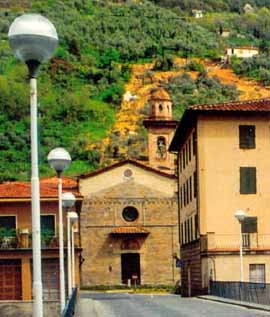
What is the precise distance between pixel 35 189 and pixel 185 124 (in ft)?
134

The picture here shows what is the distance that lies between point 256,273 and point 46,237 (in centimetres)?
1547

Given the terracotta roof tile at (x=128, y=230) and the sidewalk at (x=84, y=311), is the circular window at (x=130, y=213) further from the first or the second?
the sidewalk at (x=84, y=311)

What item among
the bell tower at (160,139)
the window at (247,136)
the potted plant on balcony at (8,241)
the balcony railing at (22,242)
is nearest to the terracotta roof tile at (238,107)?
the window at (247,136)

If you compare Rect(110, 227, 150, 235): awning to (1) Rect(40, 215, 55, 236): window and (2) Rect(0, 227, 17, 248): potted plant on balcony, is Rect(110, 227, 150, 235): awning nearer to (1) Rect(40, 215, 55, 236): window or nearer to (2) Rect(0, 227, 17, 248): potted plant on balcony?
(1) Rect(40, 215, 55, 236): window

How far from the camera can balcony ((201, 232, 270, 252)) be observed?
44.9 meters

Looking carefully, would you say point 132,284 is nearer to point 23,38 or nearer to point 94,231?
point 94,231

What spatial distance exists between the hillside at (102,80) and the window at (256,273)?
204ft

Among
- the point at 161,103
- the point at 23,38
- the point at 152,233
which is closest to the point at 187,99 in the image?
the point at 161,103

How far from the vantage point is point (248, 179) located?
48625 millimetres

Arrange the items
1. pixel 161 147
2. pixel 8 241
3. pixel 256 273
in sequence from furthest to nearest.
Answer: pixel 161 147 → pixel 8 241 → pixel 256 273

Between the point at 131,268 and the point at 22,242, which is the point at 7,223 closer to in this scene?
the point at 22,242

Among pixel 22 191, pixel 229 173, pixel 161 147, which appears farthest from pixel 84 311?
pixel 161 147

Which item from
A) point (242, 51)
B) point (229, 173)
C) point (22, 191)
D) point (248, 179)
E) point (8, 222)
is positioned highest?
point (242, 51)

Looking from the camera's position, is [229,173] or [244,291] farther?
[229,173]
